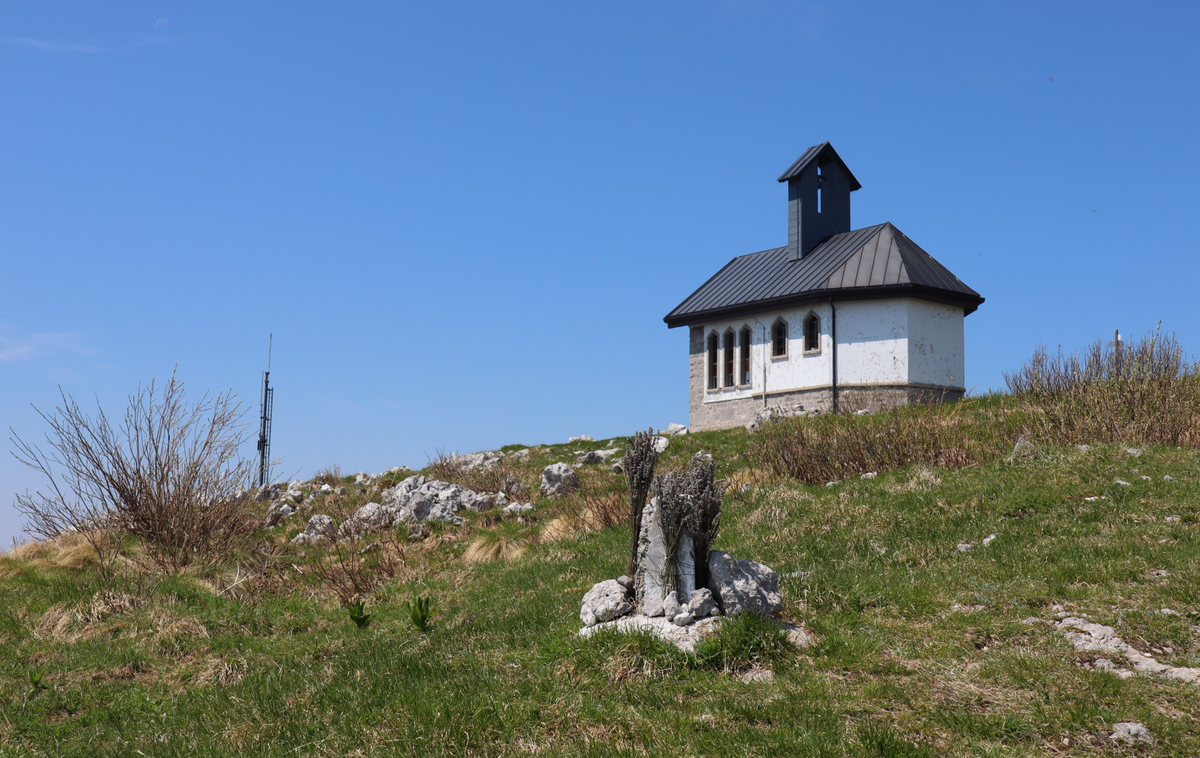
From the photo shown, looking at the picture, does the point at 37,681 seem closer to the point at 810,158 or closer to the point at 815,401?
the point at 815,401

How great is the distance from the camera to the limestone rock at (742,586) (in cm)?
716

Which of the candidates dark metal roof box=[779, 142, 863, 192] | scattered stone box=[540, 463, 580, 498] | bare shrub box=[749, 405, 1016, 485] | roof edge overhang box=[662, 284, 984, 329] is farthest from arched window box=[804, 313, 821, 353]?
scattered stone box=[540, 463, 580, 498]

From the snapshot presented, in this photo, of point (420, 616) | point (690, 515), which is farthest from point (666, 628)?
point (420, 616)

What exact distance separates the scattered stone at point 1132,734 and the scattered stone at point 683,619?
288 centimetres

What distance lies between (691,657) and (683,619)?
1.53 ft

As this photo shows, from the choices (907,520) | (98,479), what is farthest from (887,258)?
(98,479)

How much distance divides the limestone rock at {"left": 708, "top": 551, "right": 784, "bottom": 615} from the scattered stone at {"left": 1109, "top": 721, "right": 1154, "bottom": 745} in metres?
2.45

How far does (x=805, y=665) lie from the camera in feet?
21.7

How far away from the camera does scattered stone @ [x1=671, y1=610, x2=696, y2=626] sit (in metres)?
7.07

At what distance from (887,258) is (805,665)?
24.0 m

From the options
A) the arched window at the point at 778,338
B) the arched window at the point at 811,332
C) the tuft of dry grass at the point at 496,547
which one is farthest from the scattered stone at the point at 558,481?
the arched window at the point at 778,338

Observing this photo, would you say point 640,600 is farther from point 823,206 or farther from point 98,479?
point 823,206

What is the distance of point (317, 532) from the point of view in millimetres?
16109

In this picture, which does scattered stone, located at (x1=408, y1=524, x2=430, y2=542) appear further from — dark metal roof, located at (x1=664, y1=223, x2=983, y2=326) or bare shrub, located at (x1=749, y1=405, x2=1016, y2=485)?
dark metal roof, located at (x1=664, y1=223, x2=983, y2=326)
